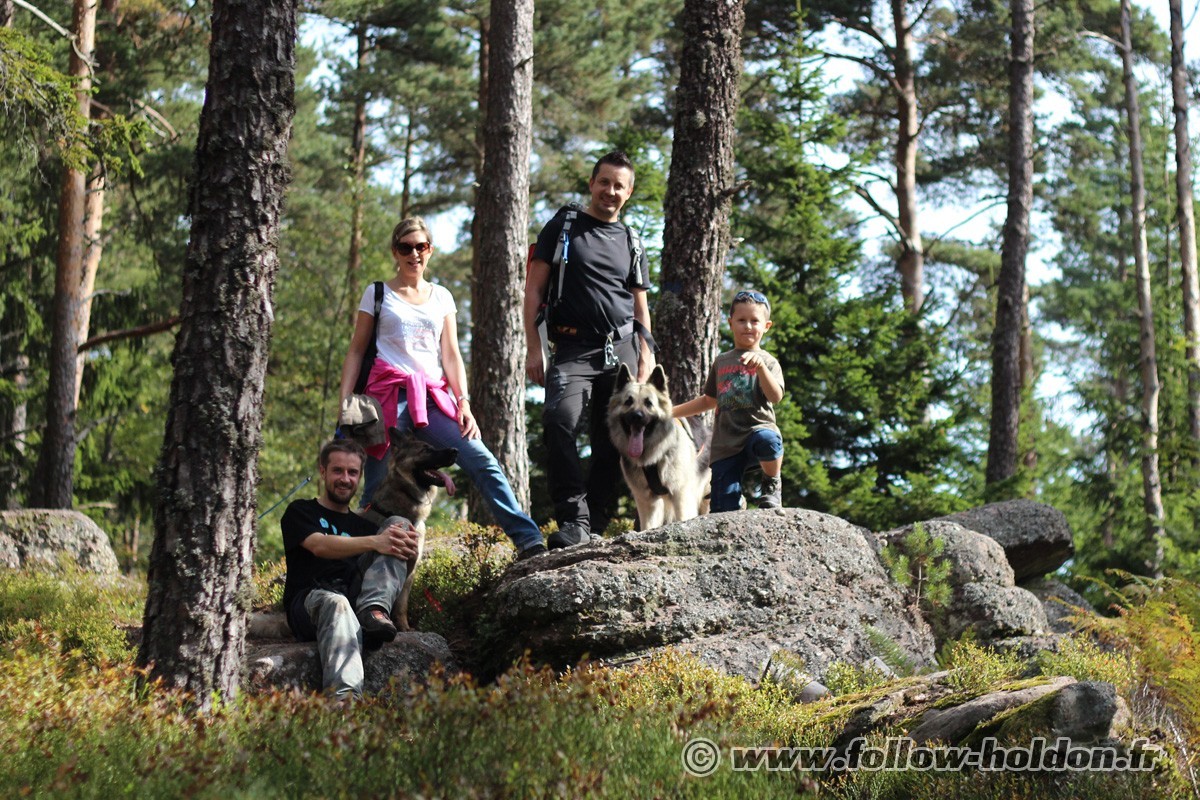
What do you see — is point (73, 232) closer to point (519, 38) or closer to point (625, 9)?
point (519, 38)

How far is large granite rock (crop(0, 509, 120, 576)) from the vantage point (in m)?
12.2

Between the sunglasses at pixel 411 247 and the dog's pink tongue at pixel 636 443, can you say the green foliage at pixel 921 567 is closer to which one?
the dog's pink tongue at pixel 636 443

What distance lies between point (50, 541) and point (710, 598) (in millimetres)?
8690

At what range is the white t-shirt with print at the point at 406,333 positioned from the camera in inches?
283

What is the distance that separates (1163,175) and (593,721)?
26356mm

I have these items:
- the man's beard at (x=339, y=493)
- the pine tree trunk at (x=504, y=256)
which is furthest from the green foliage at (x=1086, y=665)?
the pine tree trunk at (x=504, y=256)

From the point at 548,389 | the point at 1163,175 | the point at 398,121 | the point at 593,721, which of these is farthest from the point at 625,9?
the point at 593,721

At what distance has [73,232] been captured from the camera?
56.4ft

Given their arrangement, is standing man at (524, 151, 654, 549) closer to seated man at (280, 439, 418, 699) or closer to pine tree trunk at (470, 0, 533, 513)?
seated man at (280, 439, 418, 699)

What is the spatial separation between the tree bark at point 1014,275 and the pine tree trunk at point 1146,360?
2.12 meters

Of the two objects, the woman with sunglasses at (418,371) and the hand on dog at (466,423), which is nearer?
the woman with sunglasses at (418,371)

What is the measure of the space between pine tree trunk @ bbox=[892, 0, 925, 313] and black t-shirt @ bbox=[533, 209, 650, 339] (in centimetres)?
1606

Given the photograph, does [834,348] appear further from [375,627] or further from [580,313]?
[375,627]

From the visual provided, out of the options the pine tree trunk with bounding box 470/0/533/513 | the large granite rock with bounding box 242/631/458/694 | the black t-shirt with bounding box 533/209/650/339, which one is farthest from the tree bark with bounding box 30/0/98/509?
the large granite rock with bounding box 242/631/458/694
